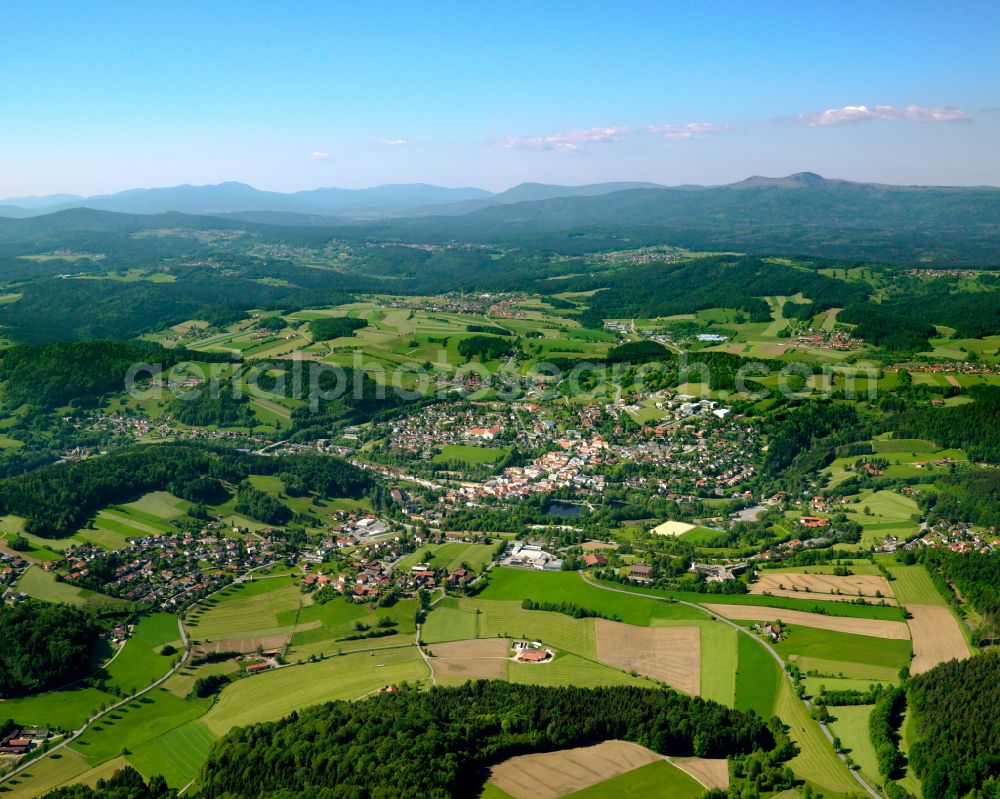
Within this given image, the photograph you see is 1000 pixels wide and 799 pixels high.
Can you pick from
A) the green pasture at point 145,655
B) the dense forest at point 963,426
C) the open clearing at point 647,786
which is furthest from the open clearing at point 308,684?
the dense forest at point 963,426

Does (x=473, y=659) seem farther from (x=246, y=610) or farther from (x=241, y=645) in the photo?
(x=246, y=610)

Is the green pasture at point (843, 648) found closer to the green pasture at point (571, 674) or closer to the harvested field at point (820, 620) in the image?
the harvested field at point (820, 620)

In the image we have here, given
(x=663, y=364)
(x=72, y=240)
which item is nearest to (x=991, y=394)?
(x=663, y=364)

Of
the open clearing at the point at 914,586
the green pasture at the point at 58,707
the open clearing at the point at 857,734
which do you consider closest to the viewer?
the open clearing at the point at 857,734

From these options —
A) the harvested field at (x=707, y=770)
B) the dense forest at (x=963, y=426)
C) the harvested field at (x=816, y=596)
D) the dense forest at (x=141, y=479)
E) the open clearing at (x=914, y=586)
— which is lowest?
the harvested field at (x=707, y=770)

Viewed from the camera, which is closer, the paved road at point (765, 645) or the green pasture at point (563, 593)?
the paved road at point (765, 645)

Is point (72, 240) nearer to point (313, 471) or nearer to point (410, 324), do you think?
point (410, 324)

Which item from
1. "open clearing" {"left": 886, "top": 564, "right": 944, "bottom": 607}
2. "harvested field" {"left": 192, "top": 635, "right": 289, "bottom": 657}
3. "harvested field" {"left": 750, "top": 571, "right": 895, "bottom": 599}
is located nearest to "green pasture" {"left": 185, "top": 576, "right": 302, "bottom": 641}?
"harvested field" {"left": 192, "top": 635, "right": 289, "bottom": 657}
